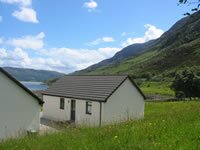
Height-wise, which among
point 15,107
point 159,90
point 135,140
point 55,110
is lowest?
point 55,110

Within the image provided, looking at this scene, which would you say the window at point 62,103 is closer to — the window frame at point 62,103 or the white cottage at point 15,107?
the window frame at point 62,103

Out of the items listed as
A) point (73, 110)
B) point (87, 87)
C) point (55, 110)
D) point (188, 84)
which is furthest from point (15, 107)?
point (188, 84)

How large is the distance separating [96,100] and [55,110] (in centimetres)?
868

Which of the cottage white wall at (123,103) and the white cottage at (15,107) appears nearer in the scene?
the white cottage at (15,107)

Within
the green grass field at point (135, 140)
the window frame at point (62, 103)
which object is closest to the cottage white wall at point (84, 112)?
the window frame at point (62, 103)

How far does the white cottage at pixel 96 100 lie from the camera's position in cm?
3553

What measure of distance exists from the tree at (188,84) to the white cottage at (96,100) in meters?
27.1

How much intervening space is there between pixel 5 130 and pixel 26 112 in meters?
2.13

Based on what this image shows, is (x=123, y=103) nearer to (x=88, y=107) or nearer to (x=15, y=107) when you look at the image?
(x=88, y=107)

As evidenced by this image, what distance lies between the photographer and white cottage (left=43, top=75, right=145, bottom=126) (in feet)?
117

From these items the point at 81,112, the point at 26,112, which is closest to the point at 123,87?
the point at 81,112

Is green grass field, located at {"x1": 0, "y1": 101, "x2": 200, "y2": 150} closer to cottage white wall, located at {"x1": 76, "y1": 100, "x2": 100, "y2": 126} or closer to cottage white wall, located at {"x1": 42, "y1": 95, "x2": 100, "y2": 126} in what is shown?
cottage white wall, located at {"x1": 42, "y1": 95, "x2": 100, "y2": 126}

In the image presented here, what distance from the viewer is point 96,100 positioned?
35562 mm

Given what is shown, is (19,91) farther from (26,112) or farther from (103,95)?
(103,95)
